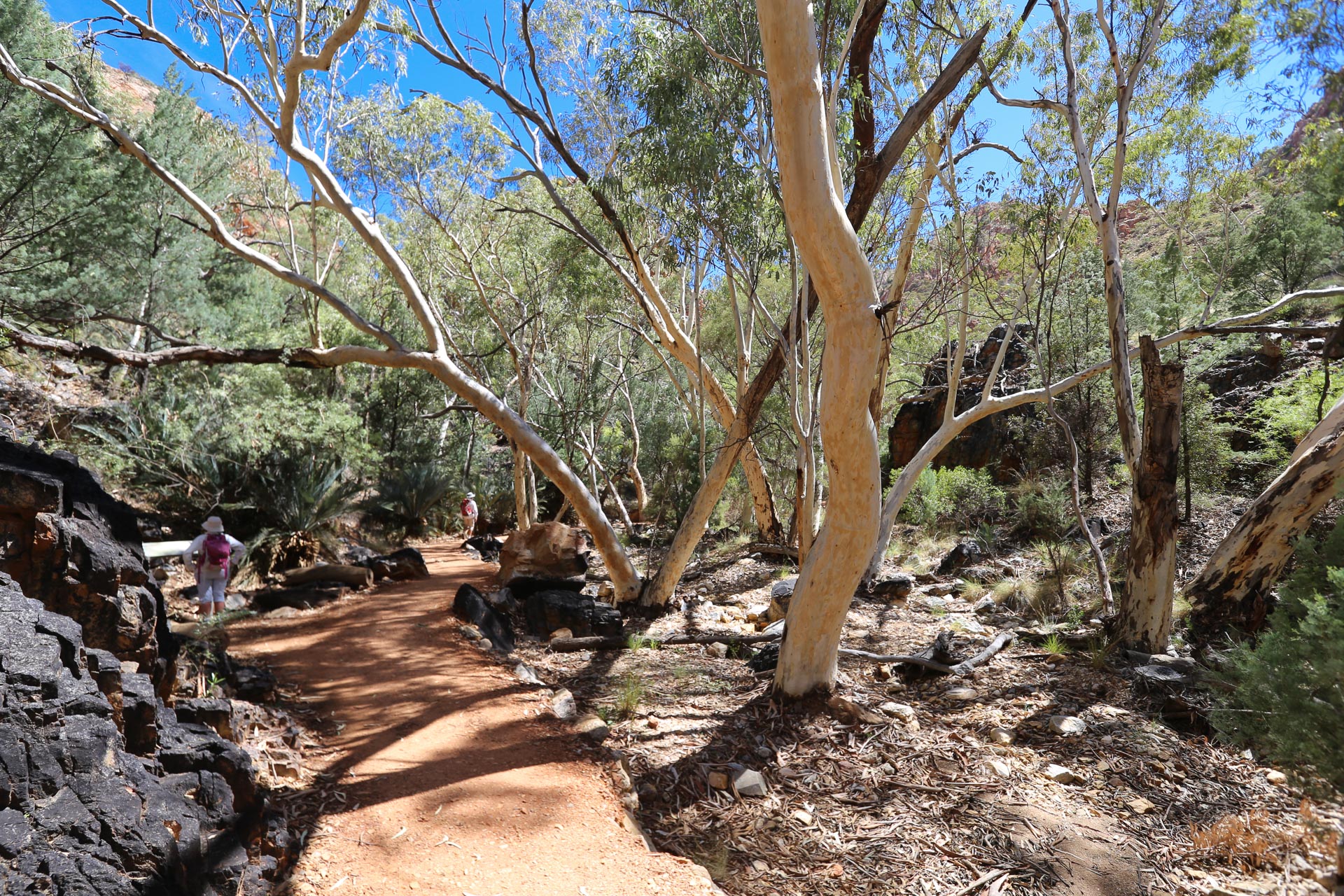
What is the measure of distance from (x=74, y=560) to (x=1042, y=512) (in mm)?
10759

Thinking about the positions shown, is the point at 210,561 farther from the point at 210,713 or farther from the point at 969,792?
the point at 969,792

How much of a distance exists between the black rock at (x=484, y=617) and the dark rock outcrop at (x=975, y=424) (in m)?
9.30

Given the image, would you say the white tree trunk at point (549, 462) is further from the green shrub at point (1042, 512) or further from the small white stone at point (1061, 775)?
the green shrub at point (1042, 512)

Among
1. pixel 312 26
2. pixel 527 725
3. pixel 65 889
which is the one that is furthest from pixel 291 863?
pixel 312 26

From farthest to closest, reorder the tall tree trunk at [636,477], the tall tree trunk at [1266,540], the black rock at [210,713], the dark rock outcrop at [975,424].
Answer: the tall tree trunk at [636,477] → the dark rock outcrop at [975,424] → the tall tree trunk at [1266,540] → the black rock at [210,713]

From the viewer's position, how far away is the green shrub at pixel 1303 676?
2.24m

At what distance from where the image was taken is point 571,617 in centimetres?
752

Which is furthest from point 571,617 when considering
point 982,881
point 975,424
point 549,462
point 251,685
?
point 975,424

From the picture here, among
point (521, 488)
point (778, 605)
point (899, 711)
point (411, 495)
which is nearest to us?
point (899, 711)

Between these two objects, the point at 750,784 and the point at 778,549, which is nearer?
the point at 750,784

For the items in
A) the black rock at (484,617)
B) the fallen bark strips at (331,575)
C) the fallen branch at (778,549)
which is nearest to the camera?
the black rock at (484,617)

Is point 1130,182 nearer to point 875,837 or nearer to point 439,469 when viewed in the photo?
point 875,837

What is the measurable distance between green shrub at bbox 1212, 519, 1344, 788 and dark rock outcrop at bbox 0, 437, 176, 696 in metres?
4.55

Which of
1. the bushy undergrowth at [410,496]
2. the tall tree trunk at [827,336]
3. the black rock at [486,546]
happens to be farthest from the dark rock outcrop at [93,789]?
the bushy undergrowth at [410,496]
